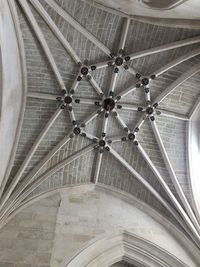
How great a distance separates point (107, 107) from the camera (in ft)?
35.4

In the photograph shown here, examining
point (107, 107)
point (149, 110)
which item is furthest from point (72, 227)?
point (149, 110)

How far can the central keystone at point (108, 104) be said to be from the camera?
1075 cm

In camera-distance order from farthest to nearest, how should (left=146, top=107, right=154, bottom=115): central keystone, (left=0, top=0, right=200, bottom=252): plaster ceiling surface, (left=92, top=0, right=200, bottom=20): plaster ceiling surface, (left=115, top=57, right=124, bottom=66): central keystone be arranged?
(left=146, top=107, right=154, bottom=115): central keystone → (left=115, top=57, right=124, bottom=66): central keystone → (left=0, top=0, right=200, bottom=252): plaster ceiling surface → (left=92, top=0, right=200, bottom=20): plaster ceiling surface

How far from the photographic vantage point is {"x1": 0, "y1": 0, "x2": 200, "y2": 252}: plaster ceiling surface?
963cm

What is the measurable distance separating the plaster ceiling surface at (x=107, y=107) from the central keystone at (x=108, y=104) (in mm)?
30

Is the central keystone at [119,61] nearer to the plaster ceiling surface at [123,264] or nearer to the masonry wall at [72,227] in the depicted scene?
the masonry wall at [72,227]

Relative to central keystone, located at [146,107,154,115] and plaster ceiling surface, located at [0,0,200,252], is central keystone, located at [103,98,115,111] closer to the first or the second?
plaster ceiling surface, located at [0,0,200,252]

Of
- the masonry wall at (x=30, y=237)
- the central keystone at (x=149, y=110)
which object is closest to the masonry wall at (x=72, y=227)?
the masonry wall at (x=30, y=237)

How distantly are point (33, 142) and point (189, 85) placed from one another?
4.97 metres

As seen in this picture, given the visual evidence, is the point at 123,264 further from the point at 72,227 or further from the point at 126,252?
the point at 72,227

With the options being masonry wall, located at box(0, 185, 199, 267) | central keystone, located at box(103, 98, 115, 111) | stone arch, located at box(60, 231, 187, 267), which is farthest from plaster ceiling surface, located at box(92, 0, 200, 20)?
A: stone arch, located at box(60, 231, 187, 267)

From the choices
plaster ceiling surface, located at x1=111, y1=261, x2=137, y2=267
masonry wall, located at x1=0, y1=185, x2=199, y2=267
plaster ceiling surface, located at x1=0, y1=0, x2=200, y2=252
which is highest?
plaster ceiling surface, located at x1=0, y1=0, x2=200, y2=252

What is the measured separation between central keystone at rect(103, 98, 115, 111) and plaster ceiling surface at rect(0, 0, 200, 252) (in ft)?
0.10

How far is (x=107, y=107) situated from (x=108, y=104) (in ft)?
Result: 0.31
